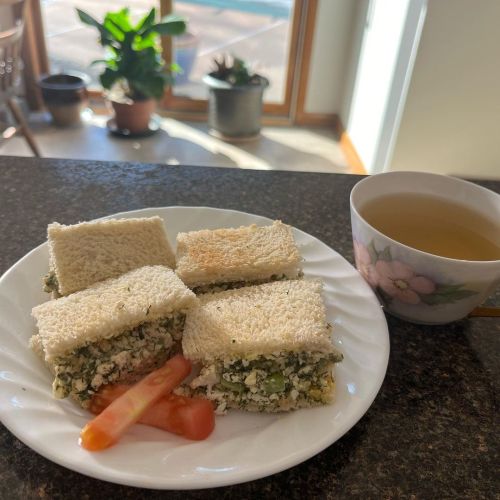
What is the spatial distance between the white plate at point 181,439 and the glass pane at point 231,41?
3872 mm

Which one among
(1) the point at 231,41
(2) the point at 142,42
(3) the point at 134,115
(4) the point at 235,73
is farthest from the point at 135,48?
(1) the point at 231,41

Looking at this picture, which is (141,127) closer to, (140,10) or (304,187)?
(140,10)

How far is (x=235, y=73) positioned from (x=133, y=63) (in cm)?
81

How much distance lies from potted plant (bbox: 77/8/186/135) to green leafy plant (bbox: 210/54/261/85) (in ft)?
1.21

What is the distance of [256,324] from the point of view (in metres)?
0.75

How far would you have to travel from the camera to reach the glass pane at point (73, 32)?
14.2ft

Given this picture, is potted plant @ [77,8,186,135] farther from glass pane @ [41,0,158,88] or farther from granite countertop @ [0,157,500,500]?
granite countertop @ [0,157,500,500]

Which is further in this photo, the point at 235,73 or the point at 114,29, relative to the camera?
the point at 235,73

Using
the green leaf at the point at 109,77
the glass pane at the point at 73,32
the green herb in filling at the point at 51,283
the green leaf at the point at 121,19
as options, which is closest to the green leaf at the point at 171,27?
the green leaf at the point at 121,19

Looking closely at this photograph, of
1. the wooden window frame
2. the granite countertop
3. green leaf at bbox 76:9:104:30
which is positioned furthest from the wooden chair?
the granite countertop

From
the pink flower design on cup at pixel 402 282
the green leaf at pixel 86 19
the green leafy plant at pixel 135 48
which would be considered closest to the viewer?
the pink flower design on cup at pixel 402 282

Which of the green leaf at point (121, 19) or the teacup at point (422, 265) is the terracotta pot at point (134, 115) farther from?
the teacup at point (422, 265)

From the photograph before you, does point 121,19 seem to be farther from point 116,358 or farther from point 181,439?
point 181,439

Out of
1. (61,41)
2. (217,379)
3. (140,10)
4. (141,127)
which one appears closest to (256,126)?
(141,127)
